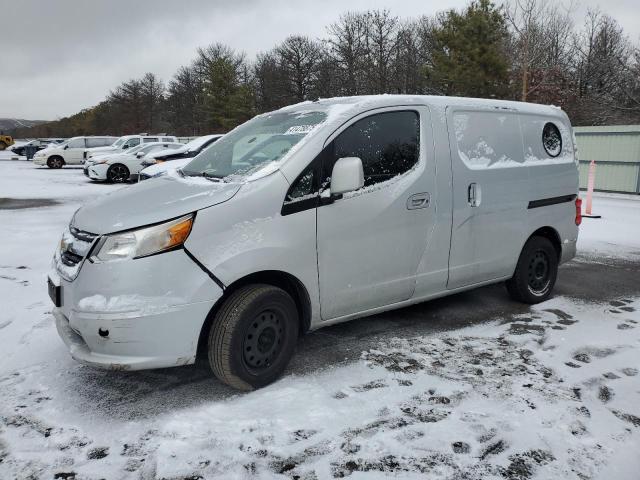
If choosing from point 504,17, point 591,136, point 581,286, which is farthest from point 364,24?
point 581,286

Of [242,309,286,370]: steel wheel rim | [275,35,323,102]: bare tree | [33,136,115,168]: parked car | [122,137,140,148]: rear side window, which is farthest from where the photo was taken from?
[275,35,323,102]: bare tree

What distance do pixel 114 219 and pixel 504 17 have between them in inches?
1260

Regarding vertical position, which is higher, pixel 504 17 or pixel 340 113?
pixel 504 17

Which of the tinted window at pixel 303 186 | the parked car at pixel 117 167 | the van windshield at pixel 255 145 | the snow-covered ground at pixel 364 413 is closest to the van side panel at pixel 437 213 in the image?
the snow-covered ground at pixel 364 413

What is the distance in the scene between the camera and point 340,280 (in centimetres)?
354

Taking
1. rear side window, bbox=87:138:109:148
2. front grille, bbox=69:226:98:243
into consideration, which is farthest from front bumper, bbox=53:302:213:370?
rear side window, bbox=87:138:109:148

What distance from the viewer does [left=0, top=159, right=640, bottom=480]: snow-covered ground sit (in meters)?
2.55

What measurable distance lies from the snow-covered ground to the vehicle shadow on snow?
0.06ft

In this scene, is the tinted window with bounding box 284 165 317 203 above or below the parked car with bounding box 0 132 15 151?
below

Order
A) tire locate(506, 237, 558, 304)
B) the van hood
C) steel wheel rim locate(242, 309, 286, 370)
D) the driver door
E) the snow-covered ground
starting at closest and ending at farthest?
1. the snow-covered ground
2. the van hood
3. steel wheel rim locate(242, 309, 286, 370)
4. the driver door
5. tire locate(506, 237, 558, 304)

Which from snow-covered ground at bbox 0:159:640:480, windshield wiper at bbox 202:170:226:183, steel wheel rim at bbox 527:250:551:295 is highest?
windshield wiper at bbox 202:170:226:183

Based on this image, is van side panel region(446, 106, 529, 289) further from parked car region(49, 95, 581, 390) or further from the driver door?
the driver door

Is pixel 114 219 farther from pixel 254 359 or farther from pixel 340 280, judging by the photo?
pixel 340 280

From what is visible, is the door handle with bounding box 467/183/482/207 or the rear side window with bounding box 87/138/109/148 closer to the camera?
the door handle with bounding box 467/183/482/207
